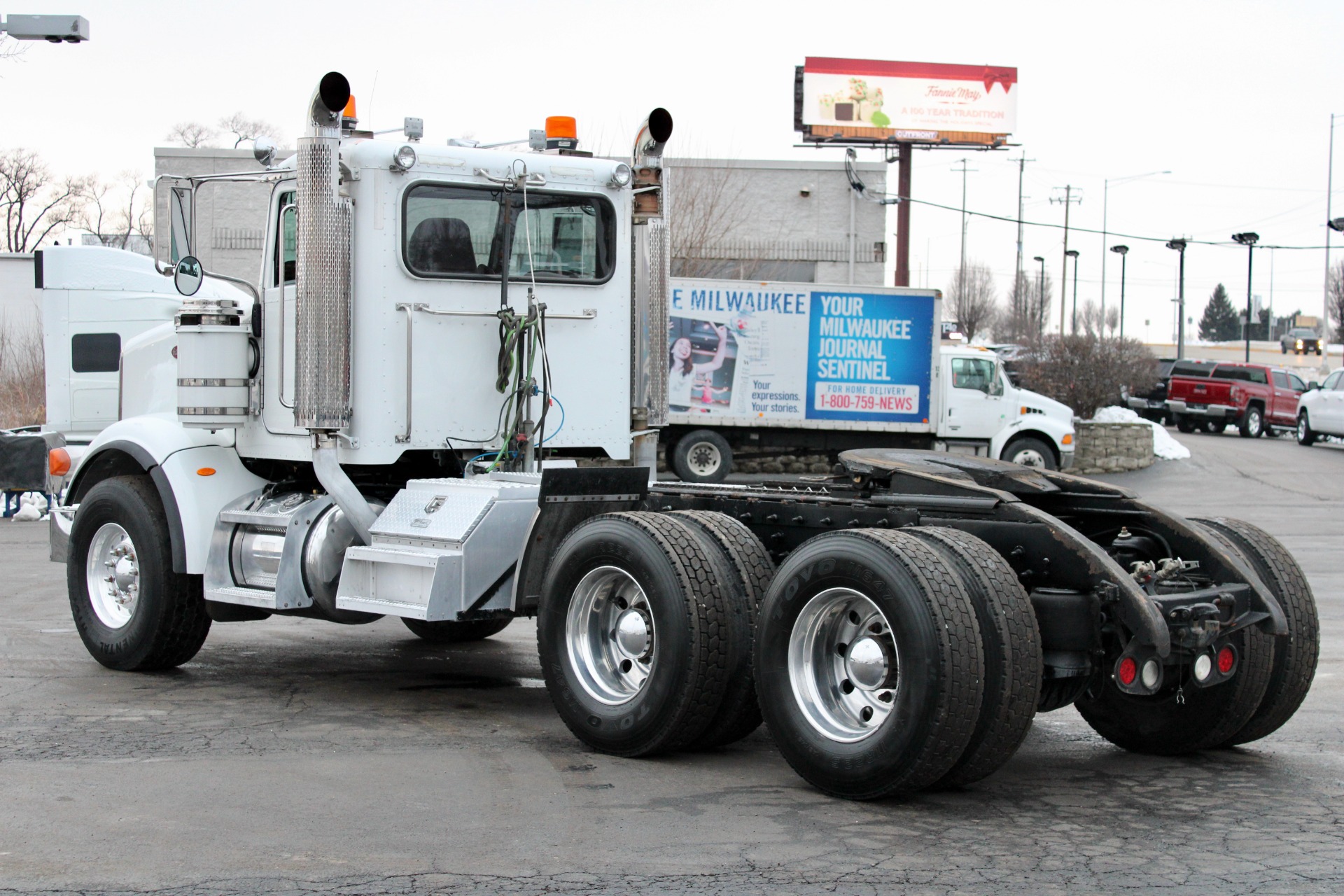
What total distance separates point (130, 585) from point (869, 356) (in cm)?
1743

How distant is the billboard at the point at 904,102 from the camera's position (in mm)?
51312

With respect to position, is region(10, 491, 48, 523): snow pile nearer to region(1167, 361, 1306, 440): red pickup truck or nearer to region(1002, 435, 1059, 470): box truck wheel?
region(1002, 435, 1059, 470): box truck wheel

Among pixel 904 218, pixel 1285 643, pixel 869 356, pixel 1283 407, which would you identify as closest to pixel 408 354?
pixel 1285 643

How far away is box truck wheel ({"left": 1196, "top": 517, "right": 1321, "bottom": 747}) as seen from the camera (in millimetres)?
6262

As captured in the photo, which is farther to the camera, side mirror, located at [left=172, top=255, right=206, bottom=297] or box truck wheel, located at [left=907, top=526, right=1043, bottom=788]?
side mirror, located at [left=172, top=255, right=206, bottom=297]

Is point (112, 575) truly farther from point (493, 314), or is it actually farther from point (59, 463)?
point (493, 314)

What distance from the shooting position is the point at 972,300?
89.1 meters

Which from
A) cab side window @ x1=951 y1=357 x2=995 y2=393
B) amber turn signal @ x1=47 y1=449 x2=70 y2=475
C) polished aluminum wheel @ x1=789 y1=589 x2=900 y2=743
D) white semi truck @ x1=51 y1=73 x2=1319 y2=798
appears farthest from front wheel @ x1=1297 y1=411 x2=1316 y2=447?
polished aluminum wheel @ x1=789 y1=589 x2=900 y2=743

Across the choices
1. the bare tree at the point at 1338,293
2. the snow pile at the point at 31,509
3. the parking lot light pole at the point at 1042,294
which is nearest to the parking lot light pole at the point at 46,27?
the snow pile at the point at 31,509

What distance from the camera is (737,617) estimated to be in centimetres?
621

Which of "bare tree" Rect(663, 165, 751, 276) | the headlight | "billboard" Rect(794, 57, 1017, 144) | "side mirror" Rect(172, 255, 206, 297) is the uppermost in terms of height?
"billboard" Rect(794, 57, 1017, 144)

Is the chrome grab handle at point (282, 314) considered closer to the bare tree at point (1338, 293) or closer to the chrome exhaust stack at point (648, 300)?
the chrome exhaust stack at point (648, 300)

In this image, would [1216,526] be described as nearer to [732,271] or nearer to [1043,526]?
[1043,526]

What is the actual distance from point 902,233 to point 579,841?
139ft
